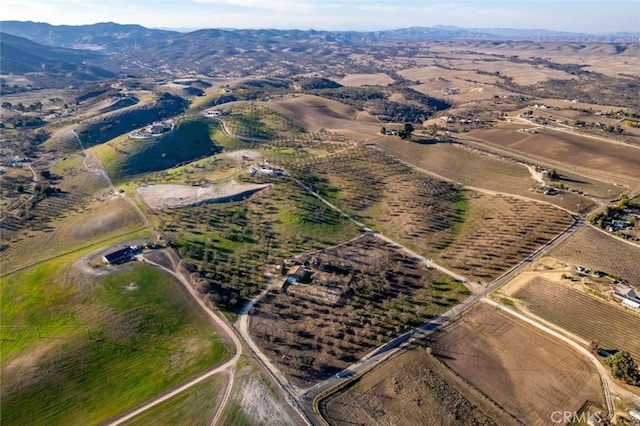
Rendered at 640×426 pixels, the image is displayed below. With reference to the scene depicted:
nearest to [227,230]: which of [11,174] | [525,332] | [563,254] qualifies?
[525,332]

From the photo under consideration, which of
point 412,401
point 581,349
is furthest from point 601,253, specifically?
point 412,401

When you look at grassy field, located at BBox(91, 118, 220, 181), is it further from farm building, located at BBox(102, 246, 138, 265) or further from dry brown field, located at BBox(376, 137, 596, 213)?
dry brown field, located at BBox(376, 137, 596, 213)

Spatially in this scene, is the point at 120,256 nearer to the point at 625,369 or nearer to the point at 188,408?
the point at 188,408

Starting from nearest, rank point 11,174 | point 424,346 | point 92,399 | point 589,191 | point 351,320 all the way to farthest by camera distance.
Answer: point 92,399 → point 424,346 → point 351,320 → point 589,191 → point 11,174

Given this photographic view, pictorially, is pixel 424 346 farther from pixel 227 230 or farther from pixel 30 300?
pixel 30 300

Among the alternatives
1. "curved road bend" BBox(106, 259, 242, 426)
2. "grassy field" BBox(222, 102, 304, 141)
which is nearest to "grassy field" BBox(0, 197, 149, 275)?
"curved road bend" BBox(106, 259, 242, 426)

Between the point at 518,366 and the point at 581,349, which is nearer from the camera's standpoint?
the point at 518,366

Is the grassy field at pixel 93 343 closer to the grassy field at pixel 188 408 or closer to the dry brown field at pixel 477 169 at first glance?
the grassy field at pixel 188 408
